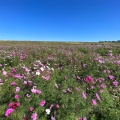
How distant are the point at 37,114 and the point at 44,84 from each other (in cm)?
96

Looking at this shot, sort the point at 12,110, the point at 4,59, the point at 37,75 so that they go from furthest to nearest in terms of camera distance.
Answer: the point at 4,59
the point at 37,75
the point at 12,110

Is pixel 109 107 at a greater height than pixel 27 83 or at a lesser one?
lesser

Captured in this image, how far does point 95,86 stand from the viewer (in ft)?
13.3

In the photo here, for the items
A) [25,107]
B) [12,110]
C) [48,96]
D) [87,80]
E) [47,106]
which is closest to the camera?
[12,110]

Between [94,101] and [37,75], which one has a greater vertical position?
[37,75]

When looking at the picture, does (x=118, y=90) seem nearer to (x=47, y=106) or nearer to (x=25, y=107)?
(x=47, y=106)

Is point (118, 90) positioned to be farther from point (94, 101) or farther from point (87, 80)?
point (94, 101)

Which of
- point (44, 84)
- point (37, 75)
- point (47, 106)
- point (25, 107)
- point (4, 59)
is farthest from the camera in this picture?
point (4, 59)

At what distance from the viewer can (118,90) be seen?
4250mm

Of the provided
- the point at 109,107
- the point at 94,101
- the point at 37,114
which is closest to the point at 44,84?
the point at 37,114

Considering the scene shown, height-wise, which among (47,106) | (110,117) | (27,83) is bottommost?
(110,117)

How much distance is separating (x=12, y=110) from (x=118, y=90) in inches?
125

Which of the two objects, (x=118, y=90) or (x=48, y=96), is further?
(x=118, y=90)

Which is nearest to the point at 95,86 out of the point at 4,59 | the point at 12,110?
the point at 12,110
